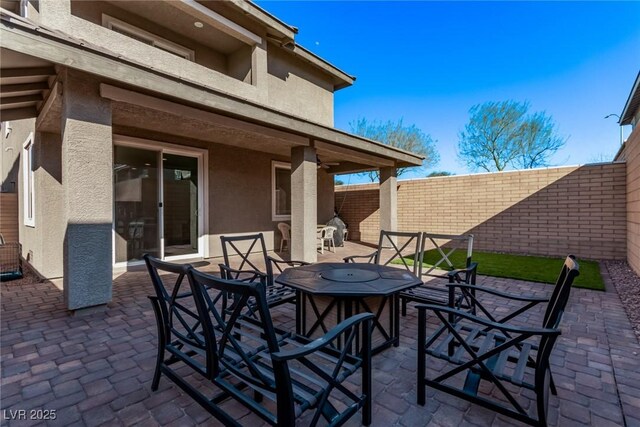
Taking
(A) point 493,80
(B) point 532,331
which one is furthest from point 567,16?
(B) point 532,331

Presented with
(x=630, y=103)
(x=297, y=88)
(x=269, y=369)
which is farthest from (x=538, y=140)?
(x=269, y=369)

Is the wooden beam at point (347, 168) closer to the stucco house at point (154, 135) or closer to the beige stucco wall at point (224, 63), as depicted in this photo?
the stucco house at point (154, 135)

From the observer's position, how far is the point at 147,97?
4.01 meters

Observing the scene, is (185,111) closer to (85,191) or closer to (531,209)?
(85,191)

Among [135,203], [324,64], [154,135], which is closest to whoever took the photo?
[135,203]

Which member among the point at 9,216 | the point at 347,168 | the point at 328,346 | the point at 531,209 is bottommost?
the point at 328,346

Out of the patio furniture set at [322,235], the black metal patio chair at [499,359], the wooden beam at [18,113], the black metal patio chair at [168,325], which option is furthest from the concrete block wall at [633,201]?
the wooden beam at [18,113]

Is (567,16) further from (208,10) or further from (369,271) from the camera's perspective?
(369,271)

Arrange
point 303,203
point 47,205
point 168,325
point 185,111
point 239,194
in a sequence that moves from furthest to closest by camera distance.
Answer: point 239,194
point 303,203
point 47,205
point 185,111
point 168,325

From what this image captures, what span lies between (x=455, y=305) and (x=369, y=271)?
963 mm

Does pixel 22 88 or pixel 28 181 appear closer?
pixel 22 88

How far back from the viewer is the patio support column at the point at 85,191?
3.36m

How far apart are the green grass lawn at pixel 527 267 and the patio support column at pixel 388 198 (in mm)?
1529

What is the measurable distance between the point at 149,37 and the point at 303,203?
499cm
